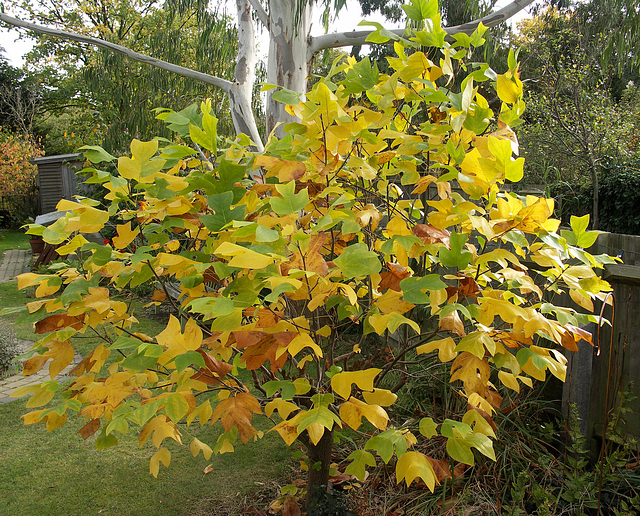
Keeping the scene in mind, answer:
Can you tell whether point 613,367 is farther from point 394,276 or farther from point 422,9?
point 422,9

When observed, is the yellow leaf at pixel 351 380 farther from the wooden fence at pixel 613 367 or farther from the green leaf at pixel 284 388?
the wooden fence at pixel 613 367

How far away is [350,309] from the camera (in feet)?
4.67

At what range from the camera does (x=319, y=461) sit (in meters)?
2.11

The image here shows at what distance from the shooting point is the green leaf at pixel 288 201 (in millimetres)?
1097

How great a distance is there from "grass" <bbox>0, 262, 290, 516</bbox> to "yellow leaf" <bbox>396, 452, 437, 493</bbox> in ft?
5.16

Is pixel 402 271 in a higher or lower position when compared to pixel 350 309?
higher

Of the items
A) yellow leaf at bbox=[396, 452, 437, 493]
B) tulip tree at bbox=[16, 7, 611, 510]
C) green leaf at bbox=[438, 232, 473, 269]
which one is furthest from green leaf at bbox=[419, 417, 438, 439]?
green leaf at bbox=[438, 232, 473, 269]

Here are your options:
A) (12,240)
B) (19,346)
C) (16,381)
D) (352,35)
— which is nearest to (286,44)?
(352,35)

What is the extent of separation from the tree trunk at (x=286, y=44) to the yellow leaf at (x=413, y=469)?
314cm

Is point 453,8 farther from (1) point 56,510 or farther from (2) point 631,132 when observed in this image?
(1) point 56,510

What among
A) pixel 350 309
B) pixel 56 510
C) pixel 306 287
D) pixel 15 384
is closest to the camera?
pixel 306 287

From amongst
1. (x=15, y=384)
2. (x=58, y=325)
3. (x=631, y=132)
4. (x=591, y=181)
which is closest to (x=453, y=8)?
(x=631, y=132)

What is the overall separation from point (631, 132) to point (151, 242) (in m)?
10.5

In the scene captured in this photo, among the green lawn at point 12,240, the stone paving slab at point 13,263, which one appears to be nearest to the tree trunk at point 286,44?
the stone paving slab at point 13,263
